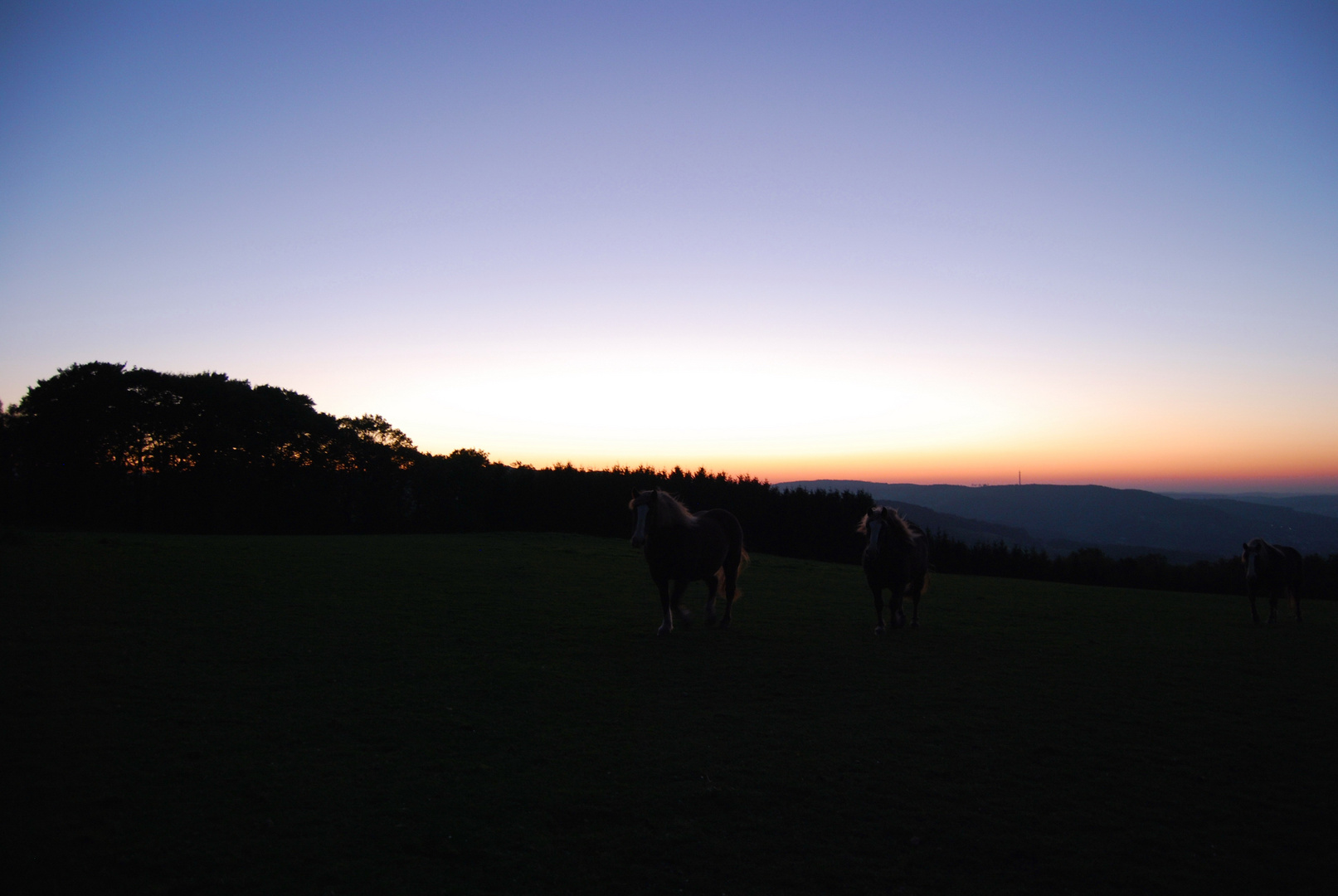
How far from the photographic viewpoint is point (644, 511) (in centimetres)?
974

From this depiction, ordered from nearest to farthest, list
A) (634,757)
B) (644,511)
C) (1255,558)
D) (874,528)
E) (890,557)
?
1. (634,757)
2. (644,511)
3. (874,528)
4. (890,557)
5. (1255,558)

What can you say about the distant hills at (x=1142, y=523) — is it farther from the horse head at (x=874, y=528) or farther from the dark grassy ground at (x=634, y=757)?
the dark grassy ground at (x=634, y=757)

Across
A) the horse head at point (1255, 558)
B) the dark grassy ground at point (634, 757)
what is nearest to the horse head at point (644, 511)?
the dark grassy ground at point (634, 757)

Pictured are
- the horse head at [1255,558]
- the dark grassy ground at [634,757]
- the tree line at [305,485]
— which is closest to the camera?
the dark grassy ground at [634,757]

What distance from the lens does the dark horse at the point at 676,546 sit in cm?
979

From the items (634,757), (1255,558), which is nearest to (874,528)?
(634,757)

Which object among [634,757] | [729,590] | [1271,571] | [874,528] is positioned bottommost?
[634,757]

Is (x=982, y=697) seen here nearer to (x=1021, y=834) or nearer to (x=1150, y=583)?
(x=1021, y=834)

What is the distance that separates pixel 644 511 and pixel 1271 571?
12.0 metres

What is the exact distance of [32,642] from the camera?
706 cm

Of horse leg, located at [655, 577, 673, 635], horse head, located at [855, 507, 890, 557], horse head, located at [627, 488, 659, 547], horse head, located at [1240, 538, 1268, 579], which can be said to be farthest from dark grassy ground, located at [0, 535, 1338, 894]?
horse head, located at [1240, 538, 1268, 579]

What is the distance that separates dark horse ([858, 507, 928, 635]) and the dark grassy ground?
89 cm

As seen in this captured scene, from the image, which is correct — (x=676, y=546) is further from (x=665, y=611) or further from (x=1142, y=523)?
(x=1142, y=523)

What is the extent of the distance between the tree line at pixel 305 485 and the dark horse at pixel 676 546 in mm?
20614
